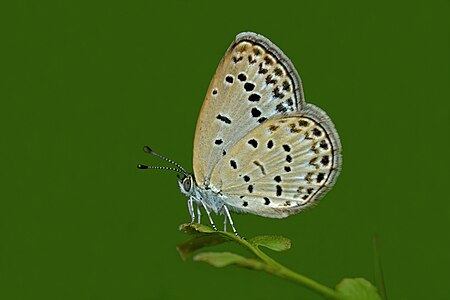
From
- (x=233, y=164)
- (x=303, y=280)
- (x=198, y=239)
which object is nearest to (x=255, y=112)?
(x=233, y=164)

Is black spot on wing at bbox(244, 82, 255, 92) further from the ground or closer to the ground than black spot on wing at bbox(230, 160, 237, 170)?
further from the ground

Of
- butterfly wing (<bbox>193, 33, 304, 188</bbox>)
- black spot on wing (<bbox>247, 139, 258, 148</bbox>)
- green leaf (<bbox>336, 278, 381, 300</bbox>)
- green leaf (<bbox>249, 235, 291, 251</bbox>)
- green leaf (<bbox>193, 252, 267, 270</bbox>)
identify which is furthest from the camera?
black spot on wing (<bbox>247, 139, 258, 148</bbox>)

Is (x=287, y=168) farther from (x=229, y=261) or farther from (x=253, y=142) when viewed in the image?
(x=229, y=261)

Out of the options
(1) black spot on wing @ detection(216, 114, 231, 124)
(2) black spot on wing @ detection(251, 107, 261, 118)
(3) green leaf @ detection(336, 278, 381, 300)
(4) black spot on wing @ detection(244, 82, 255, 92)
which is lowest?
(3) green leaf @ detection(336, 278, 381, 300)

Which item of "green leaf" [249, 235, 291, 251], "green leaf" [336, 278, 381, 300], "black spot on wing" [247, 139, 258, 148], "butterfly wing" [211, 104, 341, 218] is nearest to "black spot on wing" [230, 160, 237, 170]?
"butterfly wing" [211, 104, 341, 218]

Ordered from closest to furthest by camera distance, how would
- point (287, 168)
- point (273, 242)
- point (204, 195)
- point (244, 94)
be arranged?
point (273, 242) < point (244, 94) < point (287, 168) < point (204, 195)

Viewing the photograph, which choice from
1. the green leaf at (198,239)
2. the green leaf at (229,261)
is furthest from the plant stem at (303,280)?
the green leaf at (198,239)

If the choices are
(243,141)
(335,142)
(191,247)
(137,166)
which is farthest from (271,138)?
(191,247)

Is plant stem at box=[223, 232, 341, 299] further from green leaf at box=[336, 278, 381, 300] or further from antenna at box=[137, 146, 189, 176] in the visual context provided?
antenna at box=[137, 146, 189, 176]
